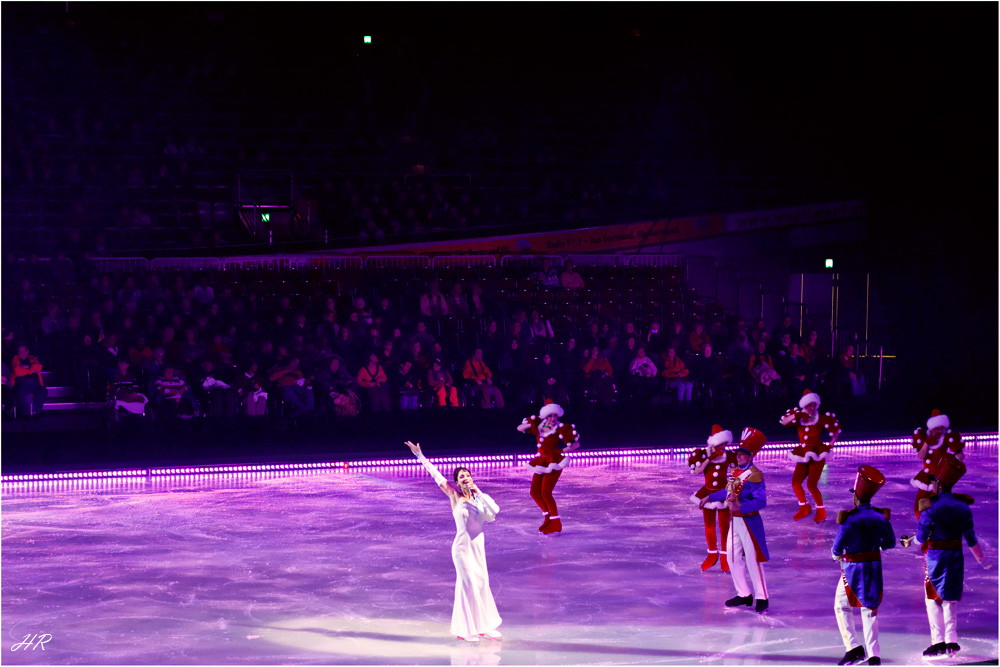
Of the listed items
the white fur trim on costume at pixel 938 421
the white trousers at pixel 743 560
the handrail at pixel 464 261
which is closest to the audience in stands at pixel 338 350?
the handrail at pixel 464 261

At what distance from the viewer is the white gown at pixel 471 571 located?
26.2 ft

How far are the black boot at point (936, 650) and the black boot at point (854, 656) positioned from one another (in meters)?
0.53

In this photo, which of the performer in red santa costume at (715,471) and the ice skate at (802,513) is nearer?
the performer in red santa costume at (715,471)

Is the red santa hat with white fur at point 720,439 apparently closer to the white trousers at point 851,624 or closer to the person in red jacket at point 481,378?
the white trousers at point 851,624

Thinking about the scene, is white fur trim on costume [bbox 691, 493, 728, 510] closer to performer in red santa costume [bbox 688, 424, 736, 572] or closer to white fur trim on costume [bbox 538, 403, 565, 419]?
performer in red santa costume [bbox 688, 424, 736, 572]

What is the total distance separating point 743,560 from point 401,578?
292 cm

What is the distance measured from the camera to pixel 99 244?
19578 mm

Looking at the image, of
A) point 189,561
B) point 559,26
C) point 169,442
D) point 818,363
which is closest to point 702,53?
point 559,26

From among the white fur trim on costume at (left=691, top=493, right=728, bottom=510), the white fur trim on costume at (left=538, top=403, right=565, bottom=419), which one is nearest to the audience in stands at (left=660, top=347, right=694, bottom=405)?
the white fur trim on costume at (left=538, top=403, right=565, bottom=419)

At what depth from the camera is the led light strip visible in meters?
14.4

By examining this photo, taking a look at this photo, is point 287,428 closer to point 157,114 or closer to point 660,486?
point 660,486

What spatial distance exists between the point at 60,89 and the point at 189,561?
52.9 ft

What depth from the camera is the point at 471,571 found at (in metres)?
7.98

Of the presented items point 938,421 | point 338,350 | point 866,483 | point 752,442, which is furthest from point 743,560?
point 338,350
